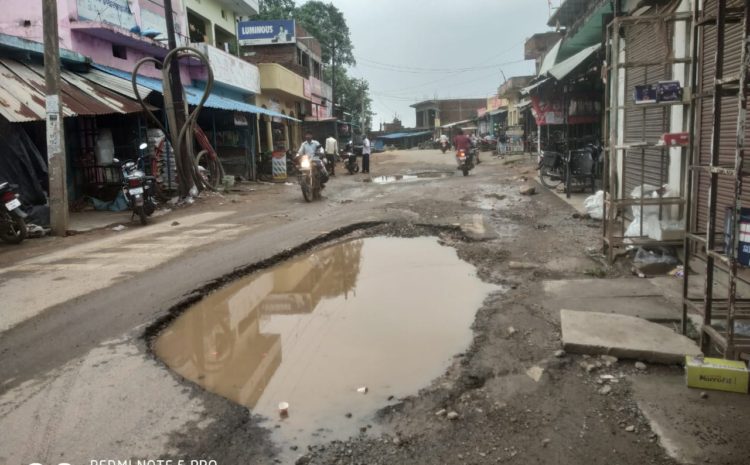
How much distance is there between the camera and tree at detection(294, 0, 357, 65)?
42062 mm

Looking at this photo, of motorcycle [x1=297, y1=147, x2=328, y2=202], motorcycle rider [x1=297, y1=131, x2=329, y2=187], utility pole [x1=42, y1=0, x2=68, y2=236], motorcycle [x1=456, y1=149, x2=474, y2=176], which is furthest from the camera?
motorcycle [x1=456, y1=149, x2=474, y2=176]

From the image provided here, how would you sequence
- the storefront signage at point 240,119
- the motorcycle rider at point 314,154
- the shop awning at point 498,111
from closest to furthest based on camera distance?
1. the motorcycle rider at point 314,154
2. the storefront signage at point 240,119
3. the shop awning at point 498,111

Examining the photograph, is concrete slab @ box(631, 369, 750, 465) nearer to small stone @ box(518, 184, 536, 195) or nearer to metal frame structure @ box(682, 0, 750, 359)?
metal frame structure @ box(682, 0, 750, 359)

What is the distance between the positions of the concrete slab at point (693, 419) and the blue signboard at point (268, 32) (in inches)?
1162

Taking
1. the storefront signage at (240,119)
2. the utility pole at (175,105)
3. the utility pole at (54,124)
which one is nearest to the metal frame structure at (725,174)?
the utility pole at (54,124)

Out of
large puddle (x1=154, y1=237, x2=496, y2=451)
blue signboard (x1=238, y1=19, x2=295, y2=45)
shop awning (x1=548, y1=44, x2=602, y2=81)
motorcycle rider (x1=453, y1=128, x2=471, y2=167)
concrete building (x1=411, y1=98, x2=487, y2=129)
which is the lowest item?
large puddle (x1=154, y1=237, x2=496, y2=451)

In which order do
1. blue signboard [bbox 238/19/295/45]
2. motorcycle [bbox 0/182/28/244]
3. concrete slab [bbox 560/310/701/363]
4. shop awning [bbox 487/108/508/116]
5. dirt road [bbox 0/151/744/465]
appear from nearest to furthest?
1. dirt road [bbox 0/151/744/465]
2. concrete slab [bbox 560/310/701/363]
3. motorcycle [bbox 0/182/28/244]
4. blue signboard [bbox 238/19/295/45]
5. shop awning [bbox 487/108/508/116]

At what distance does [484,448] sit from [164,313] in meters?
3.06

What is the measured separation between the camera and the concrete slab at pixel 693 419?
2.49 m

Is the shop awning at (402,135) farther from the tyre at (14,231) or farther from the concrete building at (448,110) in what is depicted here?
the tyre at (14,231)

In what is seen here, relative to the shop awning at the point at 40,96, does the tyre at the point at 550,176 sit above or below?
below

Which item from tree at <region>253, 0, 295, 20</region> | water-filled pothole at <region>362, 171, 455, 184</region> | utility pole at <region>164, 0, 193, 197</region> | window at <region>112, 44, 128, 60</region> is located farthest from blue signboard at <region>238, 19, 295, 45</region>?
utility pole at <region>164, 0, 193, 197</region>

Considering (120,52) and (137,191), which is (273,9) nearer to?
(120,52)

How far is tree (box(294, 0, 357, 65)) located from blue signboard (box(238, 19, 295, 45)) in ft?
34.8
